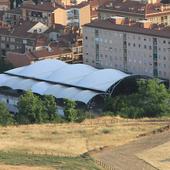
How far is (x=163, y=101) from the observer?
30.3m

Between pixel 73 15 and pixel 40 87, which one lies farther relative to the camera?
pixel 73 15

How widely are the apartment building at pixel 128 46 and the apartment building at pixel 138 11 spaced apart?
573cm

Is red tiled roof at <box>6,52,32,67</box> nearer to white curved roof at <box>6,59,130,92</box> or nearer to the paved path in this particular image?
white curved roof at <box>6,59,130,92</box>

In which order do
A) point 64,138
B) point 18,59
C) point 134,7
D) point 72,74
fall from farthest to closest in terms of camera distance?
1. point 134,7
2. point 18,59
3. point 72,74
4. point 64,138

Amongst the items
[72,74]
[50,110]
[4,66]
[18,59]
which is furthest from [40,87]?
[50,110]

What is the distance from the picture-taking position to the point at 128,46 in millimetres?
44000

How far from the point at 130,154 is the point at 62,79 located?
2253 centimetres

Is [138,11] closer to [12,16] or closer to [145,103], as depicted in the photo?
[12,16]

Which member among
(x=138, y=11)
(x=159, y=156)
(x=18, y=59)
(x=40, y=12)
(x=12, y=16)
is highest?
(x=138, y=11)

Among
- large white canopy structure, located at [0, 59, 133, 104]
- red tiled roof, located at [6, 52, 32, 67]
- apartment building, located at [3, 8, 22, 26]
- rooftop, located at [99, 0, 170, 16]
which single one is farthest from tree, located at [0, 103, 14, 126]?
apartment building, located at [3, 8, 22, 26]

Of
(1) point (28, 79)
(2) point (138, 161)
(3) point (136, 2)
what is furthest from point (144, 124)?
(3) point (136, 2)

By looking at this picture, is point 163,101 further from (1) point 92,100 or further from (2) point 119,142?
(2) point 119,142

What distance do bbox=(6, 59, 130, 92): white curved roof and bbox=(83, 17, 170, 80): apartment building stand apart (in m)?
2.80

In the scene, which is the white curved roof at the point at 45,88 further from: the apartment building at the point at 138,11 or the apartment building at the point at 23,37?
the apartment building at the point at 138,11
